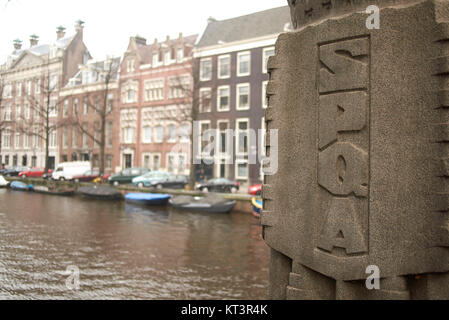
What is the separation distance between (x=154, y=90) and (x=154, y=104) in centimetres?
133

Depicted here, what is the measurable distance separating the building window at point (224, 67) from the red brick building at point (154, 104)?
2547mm

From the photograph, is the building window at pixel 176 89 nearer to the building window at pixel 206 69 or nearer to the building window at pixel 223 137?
the building window at pixel 206 69

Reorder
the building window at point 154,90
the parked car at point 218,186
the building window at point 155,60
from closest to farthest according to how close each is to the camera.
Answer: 1. the parked car at point 218,186
2. the building window at point 154,90
3. the building window at point 155,60

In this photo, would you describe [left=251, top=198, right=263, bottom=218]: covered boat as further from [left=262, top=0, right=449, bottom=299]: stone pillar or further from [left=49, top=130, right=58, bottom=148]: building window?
[left=49, top=130, right=58, bottom=148]: building window

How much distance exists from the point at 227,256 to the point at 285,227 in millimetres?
9423

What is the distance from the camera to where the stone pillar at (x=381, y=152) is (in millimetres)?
2574

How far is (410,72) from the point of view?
103 inches

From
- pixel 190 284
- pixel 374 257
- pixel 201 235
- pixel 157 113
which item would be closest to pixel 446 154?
pixel 374 257

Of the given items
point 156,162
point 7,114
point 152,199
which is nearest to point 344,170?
point 7,114

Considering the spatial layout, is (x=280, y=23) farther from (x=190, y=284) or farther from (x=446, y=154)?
(x=446, y=154)

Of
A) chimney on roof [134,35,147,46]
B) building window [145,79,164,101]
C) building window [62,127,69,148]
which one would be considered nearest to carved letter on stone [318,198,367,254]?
building window [145,79,164,101]

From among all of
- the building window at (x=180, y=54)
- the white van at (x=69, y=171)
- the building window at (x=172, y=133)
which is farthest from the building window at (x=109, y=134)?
the building window at (x=180, y=54)

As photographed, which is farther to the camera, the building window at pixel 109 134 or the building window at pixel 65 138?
the building window at pixel 65 138

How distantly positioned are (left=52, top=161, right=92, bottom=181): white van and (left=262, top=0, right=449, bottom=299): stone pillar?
1348 inches
